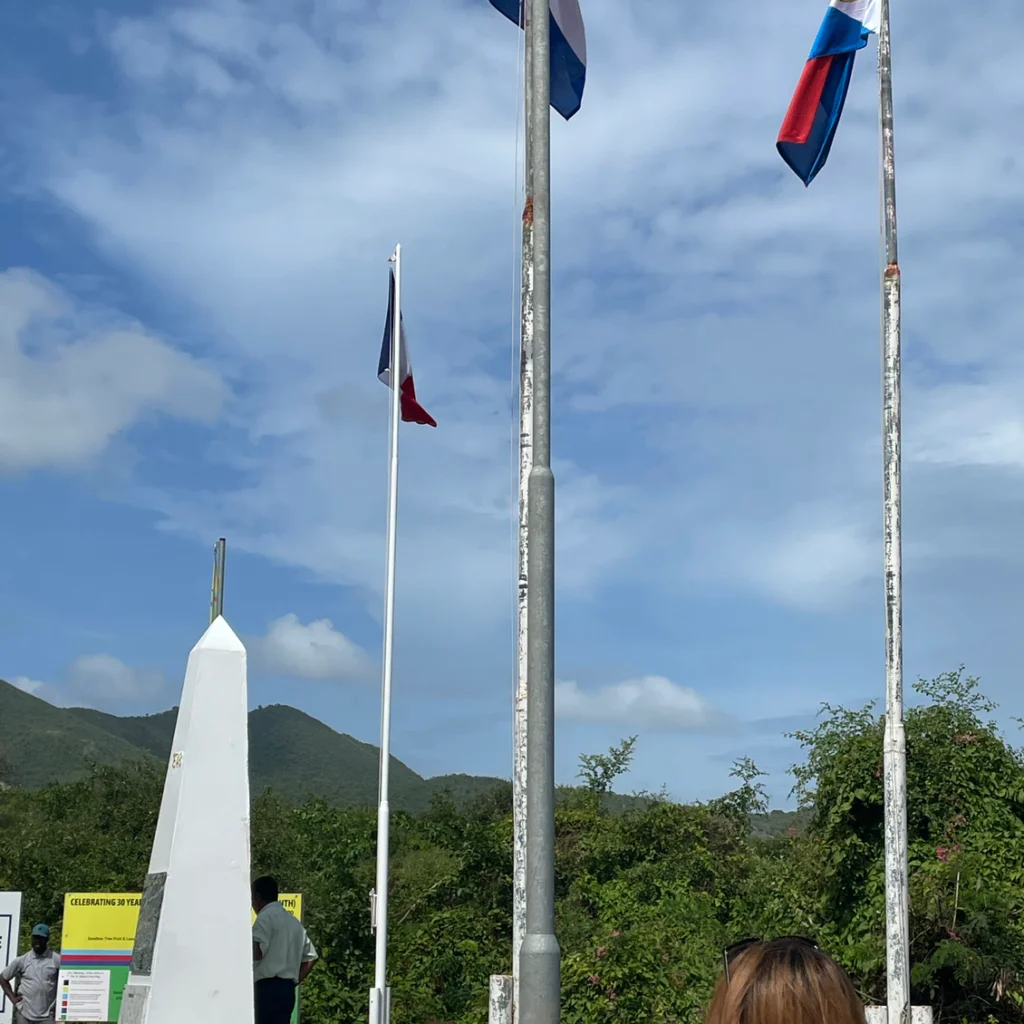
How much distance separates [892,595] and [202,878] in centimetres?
806

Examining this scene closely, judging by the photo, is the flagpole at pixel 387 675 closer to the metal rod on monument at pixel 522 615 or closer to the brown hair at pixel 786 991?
the metal rod on monument at pixel 522 615

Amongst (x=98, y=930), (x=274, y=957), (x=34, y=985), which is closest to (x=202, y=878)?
(x=274, y=957)

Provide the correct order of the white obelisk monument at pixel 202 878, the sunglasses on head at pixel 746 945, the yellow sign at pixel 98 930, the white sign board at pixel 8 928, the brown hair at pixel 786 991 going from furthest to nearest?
the white sign board at pixel 8 928 → the yellow sign at pixel 98 930 → the white obelisk monument at pixel 202 878 → the sunglasses on head at pixel 746 945 → the brown hair at pixel 786 991

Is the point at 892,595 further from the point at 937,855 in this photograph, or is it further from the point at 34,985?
the point at 34,985

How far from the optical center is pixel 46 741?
158625 millimetres

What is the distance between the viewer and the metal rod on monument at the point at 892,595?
12680 mm

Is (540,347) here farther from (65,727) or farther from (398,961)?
(65,727)

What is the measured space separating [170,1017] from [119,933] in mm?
9646

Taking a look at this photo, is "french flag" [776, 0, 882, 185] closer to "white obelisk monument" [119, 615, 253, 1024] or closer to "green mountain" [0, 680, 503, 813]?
"white obelisk monument" [119, 615, 253, 1024]

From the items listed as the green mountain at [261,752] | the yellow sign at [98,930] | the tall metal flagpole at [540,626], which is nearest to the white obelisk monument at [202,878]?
the tall metal flagpole at [540,626]

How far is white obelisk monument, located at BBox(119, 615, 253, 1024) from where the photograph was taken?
7.61m

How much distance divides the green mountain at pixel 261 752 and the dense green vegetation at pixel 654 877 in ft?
287

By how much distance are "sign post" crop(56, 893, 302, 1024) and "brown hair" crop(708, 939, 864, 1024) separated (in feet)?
47.2

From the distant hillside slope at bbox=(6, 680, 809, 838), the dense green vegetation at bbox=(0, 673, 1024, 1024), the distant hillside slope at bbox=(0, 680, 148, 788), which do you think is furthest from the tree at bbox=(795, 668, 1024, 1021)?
the distant hillside slope at bbox=(0, 680, 148, 788)
